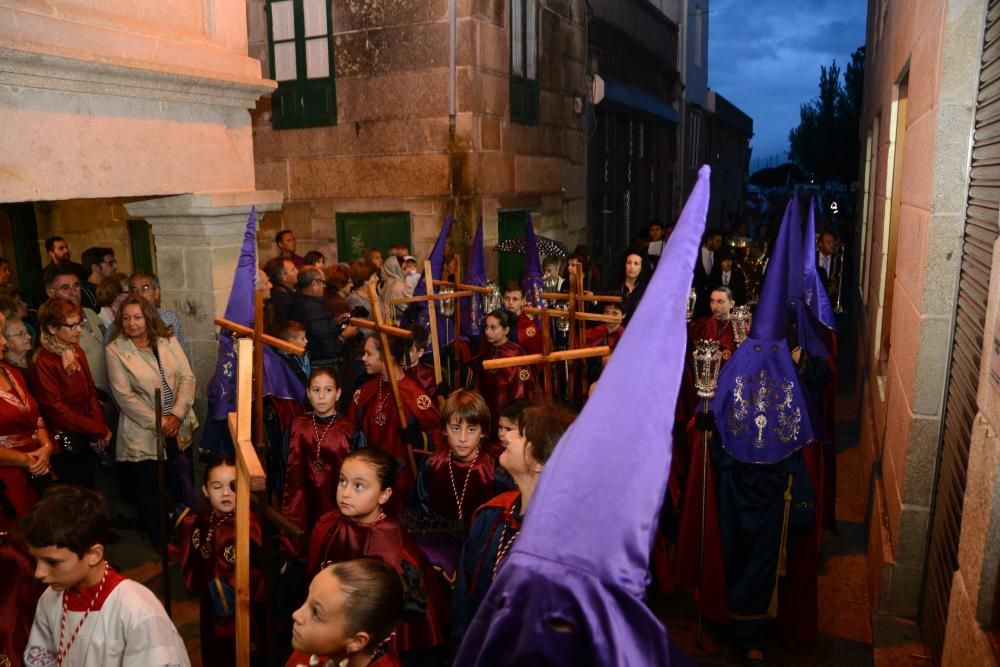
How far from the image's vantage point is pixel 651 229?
1370cm

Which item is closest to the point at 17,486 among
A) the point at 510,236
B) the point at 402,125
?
the point at 402,125

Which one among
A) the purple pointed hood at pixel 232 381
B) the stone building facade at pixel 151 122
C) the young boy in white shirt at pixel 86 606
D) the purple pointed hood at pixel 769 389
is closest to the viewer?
the young boy in white shirt at pixel 86 606

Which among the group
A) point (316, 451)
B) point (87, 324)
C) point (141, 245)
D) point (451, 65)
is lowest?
point (316, 451)

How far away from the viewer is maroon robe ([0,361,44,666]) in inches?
156

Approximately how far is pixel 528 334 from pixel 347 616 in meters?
5.24

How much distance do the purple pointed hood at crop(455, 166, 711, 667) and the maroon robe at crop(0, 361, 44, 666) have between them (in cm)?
352

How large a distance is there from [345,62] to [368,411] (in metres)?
7.24

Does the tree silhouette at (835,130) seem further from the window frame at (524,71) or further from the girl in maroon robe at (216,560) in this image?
the girl in maroon robe at (216,560)

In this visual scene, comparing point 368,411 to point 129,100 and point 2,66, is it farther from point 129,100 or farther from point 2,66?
point 2,66

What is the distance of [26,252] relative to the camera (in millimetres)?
12789

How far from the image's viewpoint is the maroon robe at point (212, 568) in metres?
3.72

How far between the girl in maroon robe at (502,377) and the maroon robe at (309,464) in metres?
1.74

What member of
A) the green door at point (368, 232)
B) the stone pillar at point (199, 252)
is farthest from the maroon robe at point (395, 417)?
the green door at point (368, 232)

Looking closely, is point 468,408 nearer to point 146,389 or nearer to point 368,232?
point 146,389
